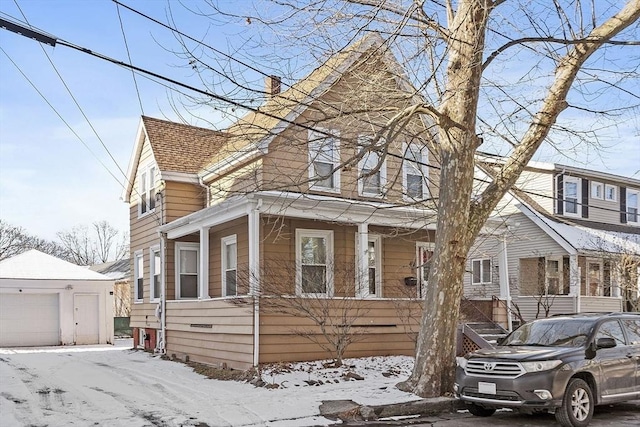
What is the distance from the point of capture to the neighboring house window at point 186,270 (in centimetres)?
1950

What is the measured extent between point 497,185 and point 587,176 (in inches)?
713

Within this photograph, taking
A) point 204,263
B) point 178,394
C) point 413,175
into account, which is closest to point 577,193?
point 413,175

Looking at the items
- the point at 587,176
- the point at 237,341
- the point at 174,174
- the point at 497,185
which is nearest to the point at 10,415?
the point at 237,341

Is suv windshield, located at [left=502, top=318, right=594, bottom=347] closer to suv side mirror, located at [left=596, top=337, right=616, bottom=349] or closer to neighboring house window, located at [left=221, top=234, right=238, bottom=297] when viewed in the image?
suv side mirror, located at [left=596, top=337, right=616, bottom=349]

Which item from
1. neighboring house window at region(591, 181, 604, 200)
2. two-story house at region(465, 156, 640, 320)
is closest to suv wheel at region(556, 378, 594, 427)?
two-story house at region(465, 156, 640, 320)

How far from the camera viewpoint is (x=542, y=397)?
8695mm

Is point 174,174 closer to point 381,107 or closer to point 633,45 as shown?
point 381,107

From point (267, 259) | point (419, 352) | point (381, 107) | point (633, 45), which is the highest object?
point (633, 45)

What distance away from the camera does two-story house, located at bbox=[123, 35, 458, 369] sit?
12281 millimetres

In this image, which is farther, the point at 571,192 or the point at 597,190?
the point at 597,190

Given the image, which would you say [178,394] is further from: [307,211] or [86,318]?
[86,318]

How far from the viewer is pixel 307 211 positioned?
14.7 meters

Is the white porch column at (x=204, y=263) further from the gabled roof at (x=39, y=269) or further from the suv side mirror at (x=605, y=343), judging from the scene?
the gabled roof at (x=39, y=269)

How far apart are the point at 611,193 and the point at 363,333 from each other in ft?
62.0
